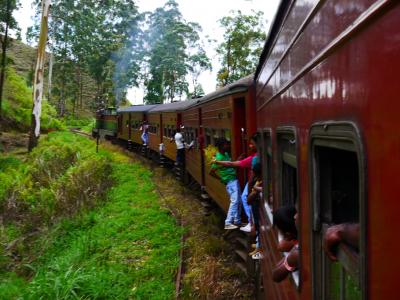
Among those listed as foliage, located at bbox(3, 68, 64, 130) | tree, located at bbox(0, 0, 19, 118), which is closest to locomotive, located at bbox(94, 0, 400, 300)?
tree, located at bbox(0, 0, 19, 118)

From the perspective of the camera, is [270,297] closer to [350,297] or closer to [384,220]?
[350,297]

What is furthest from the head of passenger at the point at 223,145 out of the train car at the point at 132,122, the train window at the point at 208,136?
the train car at the point at 132,122

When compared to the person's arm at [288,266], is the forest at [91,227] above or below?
below

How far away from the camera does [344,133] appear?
136 cm

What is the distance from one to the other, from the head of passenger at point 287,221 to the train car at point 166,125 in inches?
403

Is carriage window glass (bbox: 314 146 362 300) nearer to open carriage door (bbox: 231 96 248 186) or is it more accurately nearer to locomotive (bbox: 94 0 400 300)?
locomotive (bbox: 94 0 400 300)

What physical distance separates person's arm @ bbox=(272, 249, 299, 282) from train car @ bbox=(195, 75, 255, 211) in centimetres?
348

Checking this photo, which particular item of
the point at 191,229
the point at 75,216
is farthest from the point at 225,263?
the point at 75,216

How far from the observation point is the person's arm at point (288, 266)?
2.49 meters

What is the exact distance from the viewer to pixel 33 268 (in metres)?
8.18

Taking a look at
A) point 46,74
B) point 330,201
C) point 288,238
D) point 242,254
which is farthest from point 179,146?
point 46,74

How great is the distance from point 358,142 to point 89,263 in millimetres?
7164

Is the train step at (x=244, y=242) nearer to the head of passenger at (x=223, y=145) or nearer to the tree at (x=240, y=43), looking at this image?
the head of passenger at (x=223, y=145)

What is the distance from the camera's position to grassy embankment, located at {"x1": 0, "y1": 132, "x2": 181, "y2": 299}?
670 centimetres
